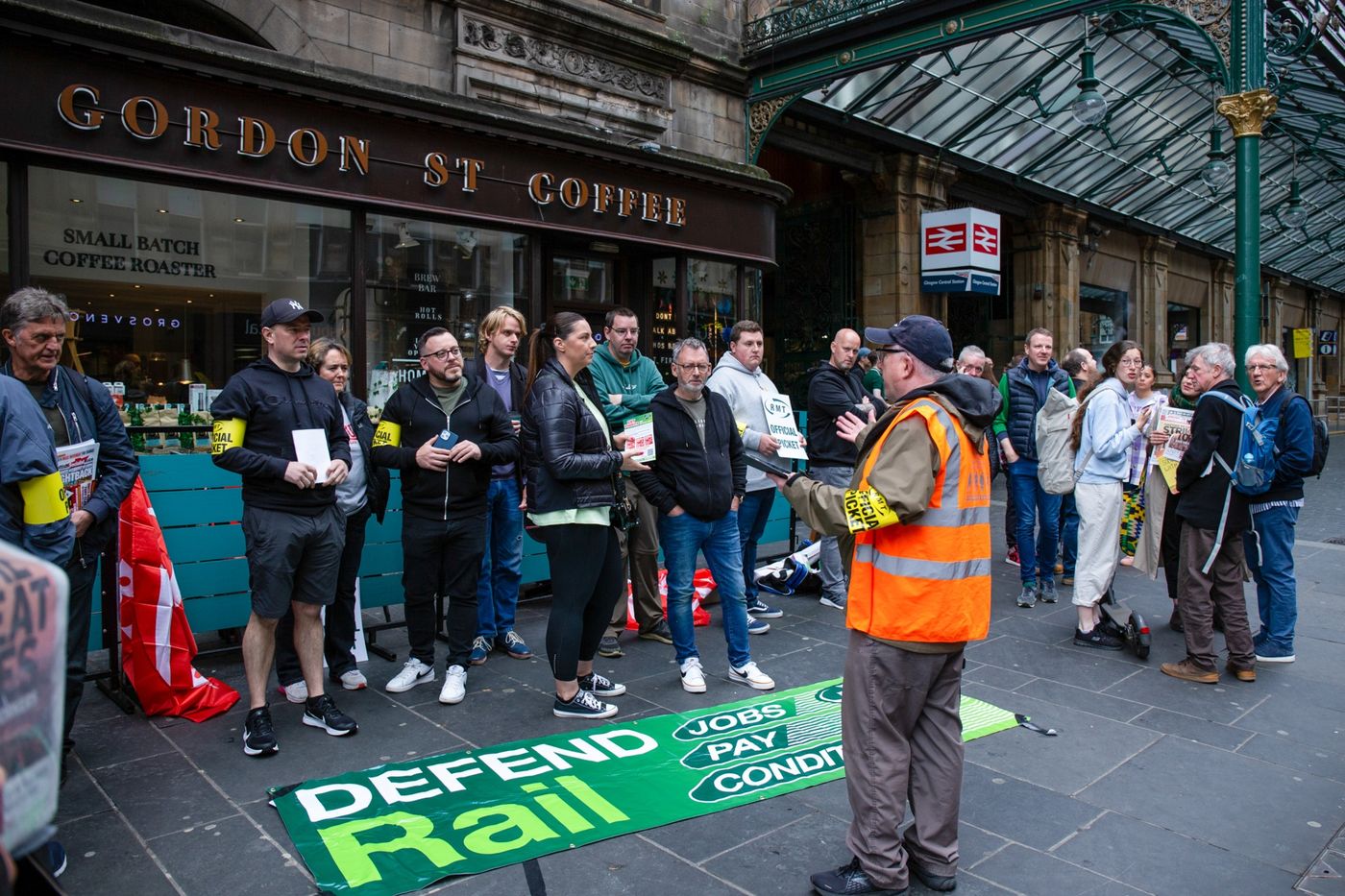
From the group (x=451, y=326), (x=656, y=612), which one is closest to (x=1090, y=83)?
(x=451, y=326)

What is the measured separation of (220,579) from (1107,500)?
573 cm

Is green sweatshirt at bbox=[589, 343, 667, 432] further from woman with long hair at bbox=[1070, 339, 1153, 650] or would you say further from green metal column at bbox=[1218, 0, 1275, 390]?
green metal column at bbox=[1218, 0, 1275, 390]

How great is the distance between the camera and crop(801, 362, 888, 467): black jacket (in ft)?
22.2

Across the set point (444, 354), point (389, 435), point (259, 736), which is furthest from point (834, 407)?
point (259, 736)

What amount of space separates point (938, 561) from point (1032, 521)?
15.9 feet

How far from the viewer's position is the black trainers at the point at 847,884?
311 cm

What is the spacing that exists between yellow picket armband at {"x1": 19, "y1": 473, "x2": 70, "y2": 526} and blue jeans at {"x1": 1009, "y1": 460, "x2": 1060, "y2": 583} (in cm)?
640

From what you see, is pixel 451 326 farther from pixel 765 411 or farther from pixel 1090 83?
pixel 1090 83

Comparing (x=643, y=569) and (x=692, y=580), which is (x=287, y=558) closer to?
(x=692, y=580)

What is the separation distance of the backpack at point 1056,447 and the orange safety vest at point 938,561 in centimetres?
437

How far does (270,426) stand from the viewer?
4410mm

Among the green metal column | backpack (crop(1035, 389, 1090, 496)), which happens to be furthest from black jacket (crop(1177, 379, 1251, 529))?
the green metal column

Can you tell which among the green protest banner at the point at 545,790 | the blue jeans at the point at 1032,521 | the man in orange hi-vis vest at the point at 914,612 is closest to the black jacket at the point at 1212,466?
the blue jeans at the point at 1032,521

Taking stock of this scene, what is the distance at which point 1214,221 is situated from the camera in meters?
25.7
